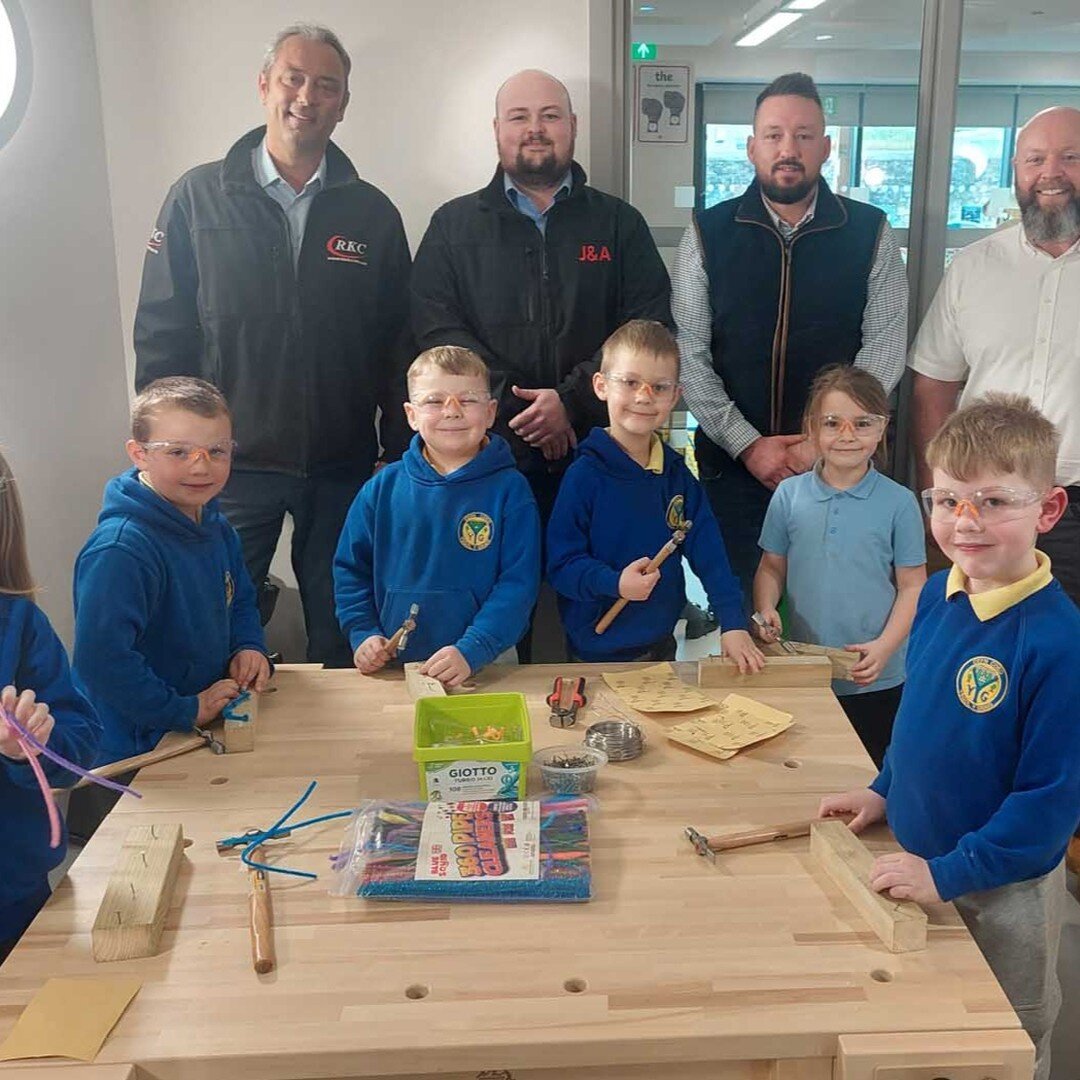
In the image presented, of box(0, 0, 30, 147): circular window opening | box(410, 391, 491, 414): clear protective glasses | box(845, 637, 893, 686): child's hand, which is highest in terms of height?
box(0, 0, 30, 147): circular window opening

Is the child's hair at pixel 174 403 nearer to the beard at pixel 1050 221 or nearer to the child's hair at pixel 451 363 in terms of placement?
the child's hair at pixel 451 363

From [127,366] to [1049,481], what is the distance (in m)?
2.86

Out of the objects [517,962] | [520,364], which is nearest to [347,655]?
[520,364]

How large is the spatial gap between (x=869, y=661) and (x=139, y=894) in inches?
56.0

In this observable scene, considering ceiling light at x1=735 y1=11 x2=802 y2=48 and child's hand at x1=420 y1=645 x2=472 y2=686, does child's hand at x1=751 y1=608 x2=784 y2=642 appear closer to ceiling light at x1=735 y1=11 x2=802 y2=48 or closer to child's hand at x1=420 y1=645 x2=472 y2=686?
child's hand at x1=420 y1=645 x2=472 y2=686

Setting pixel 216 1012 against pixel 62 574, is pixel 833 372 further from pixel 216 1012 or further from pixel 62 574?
pixel 62 574

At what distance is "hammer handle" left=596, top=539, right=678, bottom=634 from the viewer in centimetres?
202

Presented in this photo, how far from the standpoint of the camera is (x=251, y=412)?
283 centimetres

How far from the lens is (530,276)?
9.16 ft

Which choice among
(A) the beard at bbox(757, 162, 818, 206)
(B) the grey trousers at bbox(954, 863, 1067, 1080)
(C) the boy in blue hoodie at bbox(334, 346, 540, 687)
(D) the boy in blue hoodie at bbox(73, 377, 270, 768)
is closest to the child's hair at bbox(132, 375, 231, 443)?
(D) the boy in blue hoodie at bbox(73, 377, 270, 768)

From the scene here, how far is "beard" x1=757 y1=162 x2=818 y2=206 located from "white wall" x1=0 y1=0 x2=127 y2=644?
196 centimetres

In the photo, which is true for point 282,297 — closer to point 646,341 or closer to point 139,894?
point 646,341

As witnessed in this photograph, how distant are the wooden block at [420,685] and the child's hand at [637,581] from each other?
0.46 meters

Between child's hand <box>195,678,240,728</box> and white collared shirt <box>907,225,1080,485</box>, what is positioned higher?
white collared shirt <box>907,225,1080,485</box>
